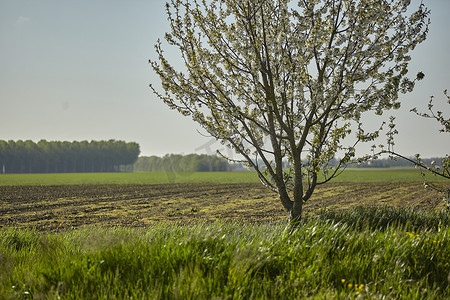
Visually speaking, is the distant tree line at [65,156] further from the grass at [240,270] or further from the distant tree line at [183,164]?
the grass at [240,270]

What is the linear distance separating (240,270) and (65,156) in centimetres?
14750

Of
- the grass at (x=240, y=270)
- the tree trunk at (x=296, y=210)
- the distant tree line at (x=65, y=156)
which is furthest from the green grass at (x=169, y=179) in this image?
the distant tree line at (x=65, y=156)

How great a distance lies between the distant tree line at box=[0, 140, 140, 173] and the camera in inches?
4961

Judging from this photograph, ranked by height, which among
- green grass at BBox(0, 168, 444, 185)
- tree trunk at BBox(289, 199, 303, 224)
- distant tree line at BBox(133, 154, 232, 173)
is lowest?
green grass at BBox(0, 168, 444, 185)

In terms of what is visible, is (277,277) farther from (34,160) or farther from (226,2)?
(34,160)

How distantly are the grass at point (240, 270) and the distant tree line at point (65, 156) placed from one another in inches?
5577


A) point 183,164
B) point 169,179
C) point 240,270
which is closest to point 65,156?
point 183,164

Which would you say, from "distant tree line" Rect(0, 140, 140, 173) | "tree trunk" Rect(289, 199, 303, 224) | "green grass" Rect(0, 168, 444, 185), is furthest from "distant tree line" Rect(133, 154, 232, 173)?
"tree trunk" Rect(289, 199, 303, 224)

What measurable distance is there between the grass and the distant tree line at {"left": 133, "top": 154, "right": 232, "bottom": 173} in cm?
3026

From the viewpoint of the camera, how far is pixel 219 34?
24.6 feet

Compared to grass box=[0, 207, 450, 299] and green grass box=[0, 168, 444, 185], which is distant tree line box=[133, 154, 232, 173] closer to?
green grass box=[0, 168, 444, 185]

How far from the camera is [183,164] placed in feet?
313

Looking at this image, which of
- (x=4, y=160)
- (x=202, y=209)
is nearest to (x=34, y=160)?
(x=4, y=160)

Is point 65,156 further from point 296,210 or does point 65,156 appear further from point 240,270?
→ point 240,270
